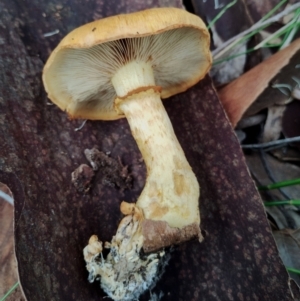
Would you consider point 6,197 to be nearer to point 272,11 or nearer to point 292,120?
point 292,120

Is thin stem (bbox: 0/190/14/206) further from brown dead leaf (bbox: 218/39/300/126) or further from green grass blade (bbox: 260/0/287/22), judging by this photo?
green grass blade (bbox: 260/0/287/22)

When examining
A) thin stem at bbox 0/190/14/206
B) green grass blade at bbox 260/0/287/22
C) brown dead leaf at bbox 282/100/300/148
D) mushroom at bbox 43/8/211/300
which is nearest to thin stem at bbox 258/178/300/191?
brown dead leaf at bbox 282/100/300/148

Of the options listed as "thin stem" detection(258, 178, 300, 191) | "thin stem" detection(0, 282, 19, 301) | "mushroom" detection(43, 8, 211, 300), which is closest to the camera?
"mushroom" detection(43, 8, 211, 300)

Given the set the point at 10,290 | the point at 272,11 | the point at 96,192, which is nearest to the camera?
the point at 10,290

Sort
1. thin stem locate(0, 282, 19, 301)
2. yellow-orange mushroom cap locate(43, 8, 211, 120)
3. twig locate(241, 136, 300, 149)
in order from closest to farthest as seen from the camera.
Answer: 1. yellow-orange mushroom cap locate(43, 8, 211, 120)
2. thin stem locate(0, 282, 19, 301)
3. twig locate(241, 136, 300, 149)

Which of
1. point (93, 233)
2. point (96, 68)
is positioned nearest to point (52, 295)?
point (93, 233)

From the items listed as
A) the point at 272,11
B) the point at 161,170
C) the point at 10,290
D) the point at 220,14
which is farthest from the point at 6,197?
the point at 272,11

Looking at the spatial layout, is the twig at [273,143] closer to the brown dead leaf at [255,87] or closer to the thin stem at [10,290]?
the brown dead leaf at [255,87]
